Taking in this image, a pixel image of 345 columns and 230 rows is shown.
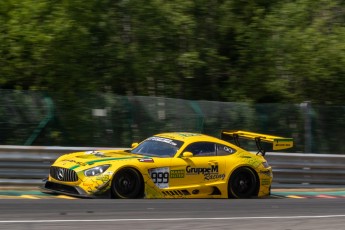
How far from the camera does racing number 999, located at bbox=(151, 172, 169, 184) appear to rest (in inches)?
511

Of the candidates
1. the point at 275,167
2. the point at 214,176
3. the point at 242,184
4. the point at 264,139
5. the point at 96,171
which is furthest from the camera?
the point at 275,167

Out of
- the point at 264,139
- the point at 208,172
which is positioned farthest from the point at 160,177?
the point at 264,139

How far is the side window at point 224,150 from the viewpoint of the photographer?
14.2m

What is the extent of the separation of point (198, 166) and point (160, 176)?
0.92 m

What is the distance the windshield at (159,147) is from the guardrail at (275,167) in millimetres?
1568

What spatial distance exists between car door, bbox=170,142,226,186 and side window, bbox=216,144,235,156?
96mm

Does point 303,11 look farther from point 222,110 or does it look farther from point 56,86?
point 56,86

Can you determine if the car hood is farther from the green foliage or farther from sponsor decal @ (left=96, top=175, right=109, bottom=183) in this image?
the green foliage

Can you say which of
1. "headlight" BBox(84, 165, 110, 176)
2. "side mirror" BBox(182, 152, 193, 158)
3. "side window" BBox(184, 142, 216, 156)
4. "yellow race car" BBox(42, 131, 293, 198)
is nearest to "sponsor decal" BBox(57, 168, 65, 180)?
"yellow race car" BBox(42, 131, 293, 198)

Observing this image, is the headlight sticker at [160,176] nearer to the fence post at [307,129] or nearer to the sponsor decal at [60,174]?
the sponsor decal at [60,174]

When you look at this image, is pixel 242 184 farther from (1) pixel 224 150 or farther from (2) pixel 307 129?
(2) pixel 307 129

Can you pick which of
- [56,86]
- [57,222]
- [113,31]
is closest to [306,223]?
[57,222]

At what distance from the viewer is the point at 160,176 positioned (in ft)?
42.8

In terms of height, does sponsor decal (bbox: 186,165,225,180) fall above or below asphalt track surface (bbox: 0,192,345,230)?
above
